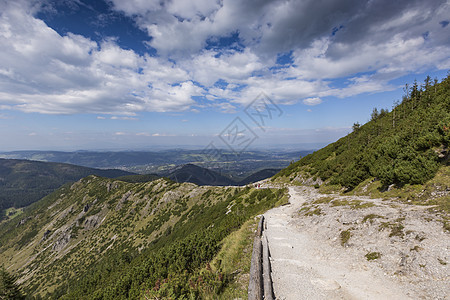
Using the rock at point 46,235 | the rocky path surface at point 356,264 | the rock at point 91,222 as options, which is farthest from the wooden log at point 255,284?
the rock at point 46,235

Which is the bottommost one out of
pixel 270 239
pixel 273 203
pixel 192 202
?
pixel 192 202

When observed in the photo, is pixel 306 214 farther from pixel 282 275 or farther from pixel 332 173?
pixel 332 173

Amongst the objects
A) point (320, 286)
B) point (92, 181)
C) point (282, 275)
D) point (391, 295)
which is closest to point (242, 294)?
point (282, 275)

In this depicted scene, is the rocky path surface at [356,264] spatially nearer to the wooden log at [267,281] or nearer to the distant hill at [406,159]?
the wooden log at [267,281]

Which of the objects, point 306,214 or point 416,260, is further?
point 306,214

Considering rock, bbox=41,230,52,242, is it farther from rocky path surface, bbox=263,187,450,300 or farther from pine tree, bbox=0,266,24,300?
rocky path surface, bbox=263,187,450,300

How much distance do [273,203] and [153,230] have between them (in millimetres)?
66691

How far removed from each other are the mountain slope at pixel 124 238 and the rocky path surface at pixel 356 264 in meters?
3.90

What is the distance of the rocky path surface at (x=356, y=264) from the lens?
7.36m

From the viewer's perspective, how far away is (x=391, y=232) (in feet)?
34.3

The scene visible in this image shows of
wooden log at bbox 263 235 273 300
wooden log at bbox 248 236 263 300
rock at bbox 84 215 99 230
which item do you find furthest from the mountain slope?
wooden log at bbox 263 235 273 300

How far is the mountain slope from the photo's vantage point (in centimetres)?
→ 2631

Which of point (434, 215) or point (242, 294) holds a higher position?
point (434, 215)

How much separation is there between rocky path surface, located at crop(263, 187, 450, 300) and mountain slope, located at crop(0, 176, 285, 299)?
12.8ft
